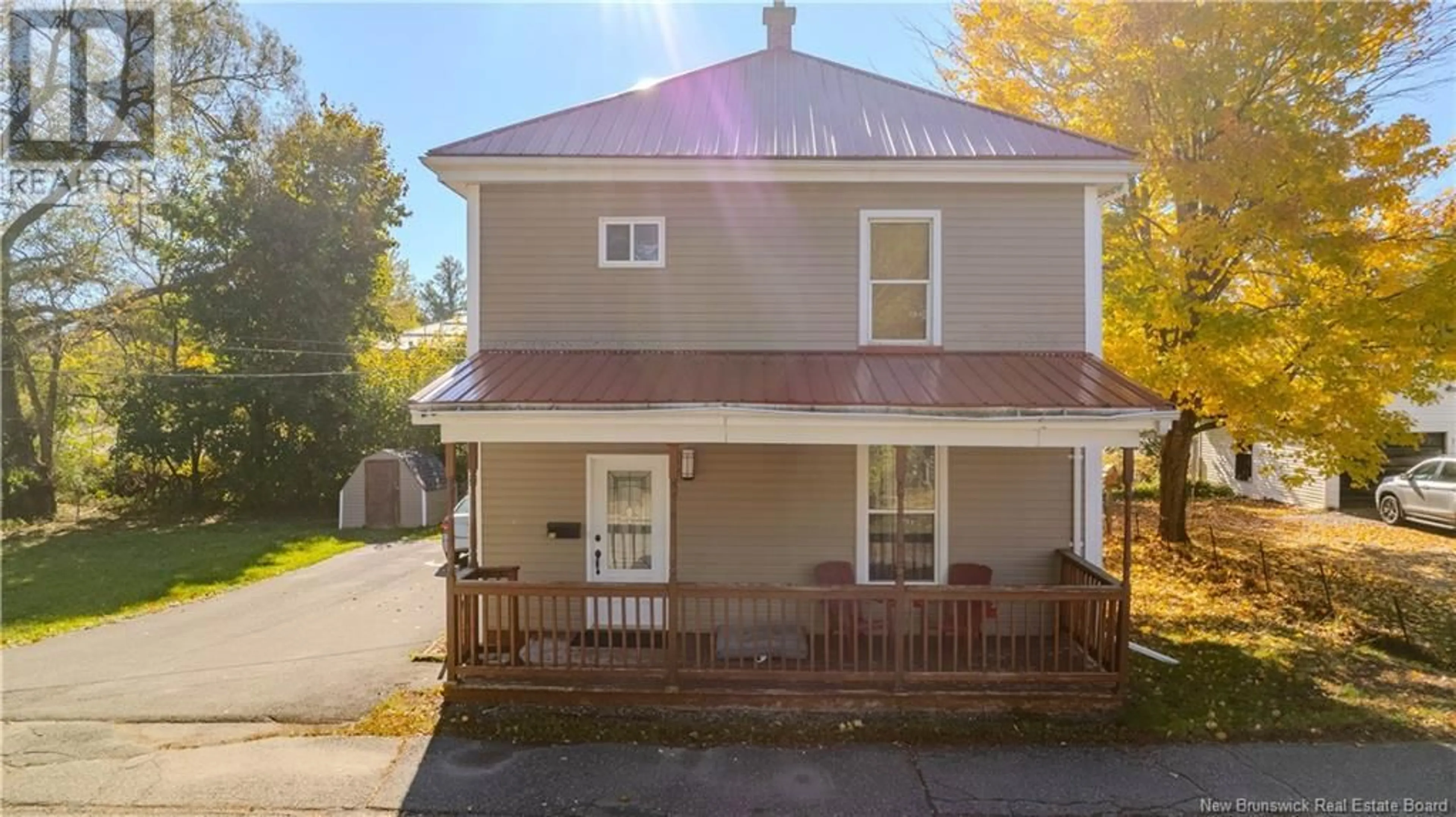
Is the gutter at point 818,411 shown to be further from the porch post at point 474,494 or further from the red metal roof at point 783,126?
the red metal roof at point 783,126

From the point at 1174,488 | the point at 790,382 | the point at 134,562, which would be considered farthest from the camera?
the point at 134,562

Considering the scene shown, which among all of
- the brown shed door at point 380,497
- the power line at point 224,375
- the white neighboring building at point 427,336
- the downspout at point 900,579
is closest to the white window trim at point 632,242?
the downspout at point 900,579

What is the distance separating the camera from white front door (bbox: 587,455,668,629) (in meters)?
7.65

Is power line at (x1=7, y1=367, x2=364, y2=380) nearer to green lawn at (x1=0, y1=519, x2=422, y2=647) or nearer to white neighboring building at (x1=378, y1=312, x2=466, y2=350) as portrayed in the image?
green lawn at (x1=0, y1=519, x2=422, y2=647)

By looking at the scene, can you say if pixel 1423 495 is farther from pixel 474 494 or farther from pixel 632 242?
pixel 474 494

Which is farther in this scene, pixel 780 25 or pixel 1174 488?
pixel 1174 488

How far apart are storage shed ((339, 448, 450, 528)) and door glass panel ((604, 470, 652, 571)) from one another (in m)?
12.1

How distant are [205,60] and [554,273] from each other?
2262 cm

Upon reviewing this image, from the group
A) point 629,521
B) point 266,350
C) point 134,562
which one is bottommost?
point 134,562

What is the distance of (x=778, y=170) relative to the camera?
24.7ft

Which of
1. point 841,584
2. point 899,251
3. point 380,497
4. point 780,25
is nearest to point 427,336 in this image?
point 380,497

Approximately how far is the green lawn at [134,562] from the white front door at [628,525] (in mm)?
7498

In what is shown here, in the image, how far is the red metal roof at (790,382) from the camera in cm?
617

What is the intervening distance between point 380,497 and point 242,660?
419 inches
